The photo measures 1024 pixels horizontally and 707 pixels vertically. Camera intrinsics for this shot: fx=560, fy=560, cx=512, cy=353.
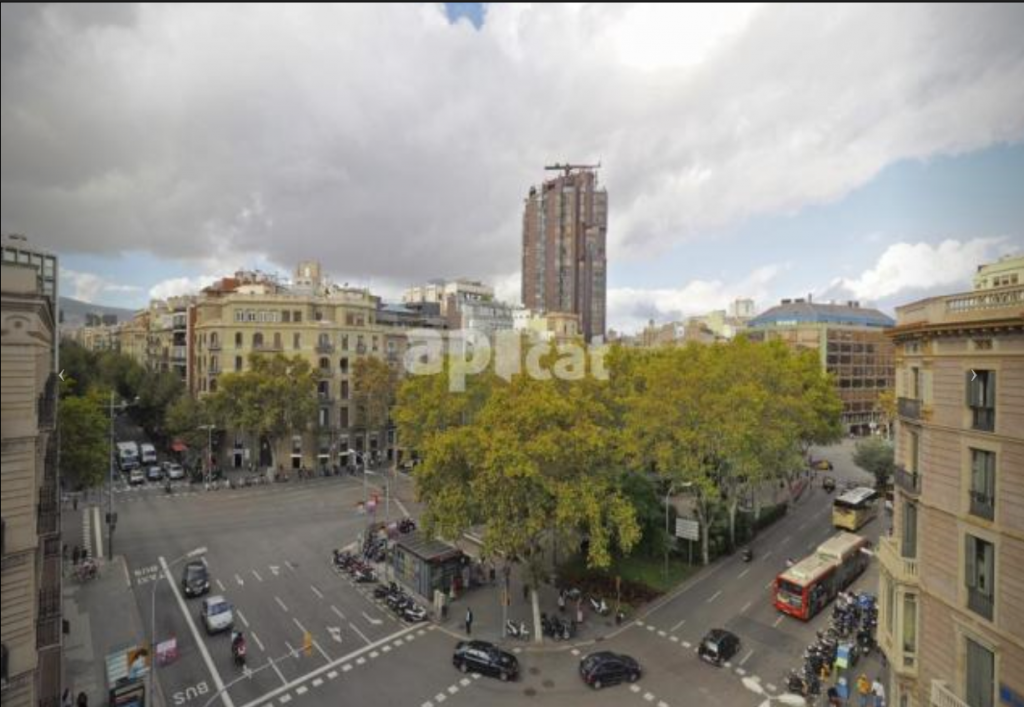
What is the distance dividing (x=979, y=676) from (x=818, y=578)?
13.6 meters

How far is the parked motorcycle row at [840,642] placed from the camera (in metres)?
22.0

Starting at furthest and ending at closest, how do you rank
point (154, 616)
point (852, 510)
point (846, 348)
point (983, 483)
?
point (846, 348)
point (852, 510)
point (154, 616)
point (983, 483)

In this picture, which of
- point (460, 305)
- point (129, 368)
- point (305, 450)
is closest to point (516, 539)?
point (305, 450)

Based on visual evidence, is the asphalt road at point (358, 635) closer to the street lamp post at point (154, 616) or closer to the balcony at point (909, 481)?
the street lamp post at point (154, 616)

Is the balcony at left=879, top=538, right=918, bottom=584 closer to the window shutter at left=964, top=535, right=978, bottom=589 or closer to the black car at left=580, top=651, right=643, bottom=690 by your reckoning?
the window shutter at left=964, top=535, right=978, bottom=589

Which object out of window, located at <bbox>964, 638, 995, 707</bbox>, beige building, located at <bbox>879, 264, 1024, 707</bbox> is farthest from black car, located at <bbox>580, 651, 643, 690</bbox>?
window, located at <bbox>964, 638, 995, 707</bbox>

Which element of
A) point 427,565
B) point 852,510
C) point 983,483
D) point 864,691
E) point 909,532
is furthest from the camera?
point 852,510

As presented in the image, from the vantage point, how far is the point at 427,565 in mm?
29438

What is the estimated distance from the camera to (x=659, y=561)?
34469 mm

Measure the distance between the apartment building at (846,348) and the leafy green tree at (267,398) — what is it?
68.7 metres

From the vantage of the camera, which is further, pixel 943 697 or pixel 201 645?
pixel 201 645

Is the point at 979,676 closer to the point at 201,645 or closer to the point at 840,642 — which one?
the point at 840,642

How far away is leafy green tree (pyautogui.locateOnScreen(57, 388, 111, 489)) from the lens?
32031mm

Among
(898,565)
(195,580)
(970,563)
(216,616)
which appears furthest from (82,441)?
(970,563)
